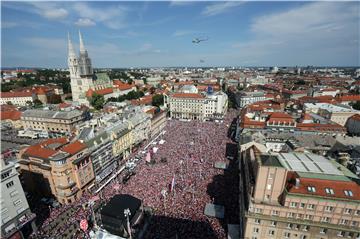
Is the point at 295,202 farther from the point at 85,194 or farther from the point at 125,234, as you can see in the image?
the point at 85,194

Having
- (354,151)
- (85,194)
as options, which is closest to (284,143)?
(354,151)

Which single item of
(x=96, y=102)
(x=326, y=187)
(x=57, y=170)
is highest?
(x=326, y=187)

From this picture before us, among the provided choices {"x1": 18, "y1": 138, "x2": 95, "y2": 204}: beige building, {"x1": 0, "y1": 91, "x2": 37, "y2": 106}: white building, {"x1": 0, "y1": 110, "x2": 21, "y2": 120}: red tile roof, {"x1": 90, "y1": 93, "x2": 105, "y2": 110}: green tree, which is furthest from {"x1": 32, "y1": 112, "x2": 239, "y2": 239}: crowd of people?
{"x1": 0, "y1": 91, "x2": 37, "y2": 106}: white building

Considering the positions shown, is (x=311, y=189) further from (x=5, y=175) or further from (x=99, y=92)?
(x=99, y=92)

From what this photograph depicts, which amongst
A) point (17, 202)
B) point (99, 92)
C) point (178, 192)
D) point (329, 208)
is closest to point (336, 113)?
point (329, 208)

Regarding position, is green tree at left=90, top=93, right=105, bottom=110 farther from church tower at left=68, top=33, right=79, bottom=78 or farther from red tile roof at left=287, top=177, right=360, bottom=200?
red tile roof at left=287, top=177, right=360, bottom=200

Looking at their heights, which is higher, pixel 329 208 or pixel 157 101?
pixel 329 208
